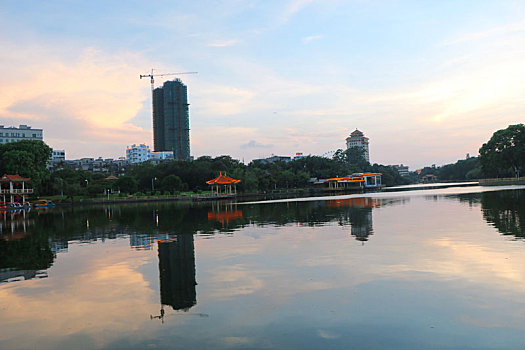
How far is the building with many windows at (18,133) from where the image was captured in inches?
4888

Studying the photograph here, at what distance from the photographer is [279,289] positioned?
8688mm

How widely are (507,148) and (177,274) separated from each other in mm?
88677

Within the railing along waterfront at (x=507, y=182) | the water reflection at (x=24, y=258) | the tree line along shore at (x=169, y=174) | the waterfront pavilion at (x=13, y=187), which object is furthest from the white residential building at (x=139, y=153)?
the water reflection at (x=24, y=258)

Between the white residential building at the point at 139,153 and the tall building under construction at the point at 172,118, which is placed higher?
the tall building under construction at the point at 172,118

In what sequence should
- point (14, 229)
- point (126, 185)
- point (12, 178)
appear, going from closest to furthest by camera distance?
point (14, 229), point (12, 178), point (126, 185)

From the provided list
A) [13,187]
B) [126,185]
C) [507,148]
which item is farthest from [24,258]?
[507,148]

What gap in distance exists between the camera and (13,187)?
215 feet

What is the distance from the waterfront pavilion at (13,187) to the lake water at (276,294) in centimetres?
5442

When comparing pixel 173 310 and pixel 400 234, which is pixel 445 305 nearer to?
pixel 173 310

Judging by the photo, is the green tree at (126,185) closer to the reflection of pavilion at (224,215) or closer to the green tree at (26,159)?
the green tree at (26,159)

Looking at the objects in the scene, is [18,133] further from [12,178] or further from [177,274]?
[177,274]

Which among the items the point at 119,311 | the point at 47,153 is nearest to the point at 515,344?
the point at 119,311

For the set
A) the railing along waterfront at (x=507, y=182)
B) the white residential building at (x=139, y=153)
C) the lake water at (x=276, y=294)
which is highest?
the white residential building at (x=139, y=153)

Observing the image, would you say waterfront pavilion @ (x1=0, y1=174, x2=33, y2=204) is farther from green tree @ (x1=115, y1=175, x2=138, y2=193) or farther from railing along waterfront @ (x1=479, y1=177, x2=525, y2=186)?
railing along waterfront @ (x1=479, y1=177, x2=525, y2=186)
